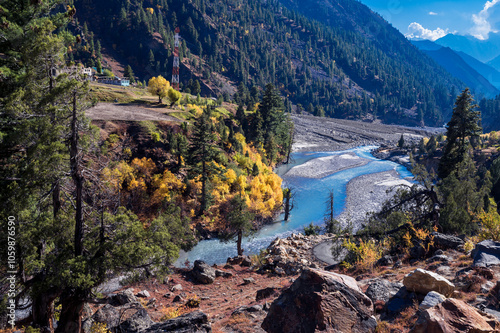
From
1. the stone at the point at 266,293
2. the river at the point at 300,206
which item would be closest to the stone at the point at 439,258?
the stone at the point at 266,293

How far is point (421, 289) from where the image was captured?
9016mm

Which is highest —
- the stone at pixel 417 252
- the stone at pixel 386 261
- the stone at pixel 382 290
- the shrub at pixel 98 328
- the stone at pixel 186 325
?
the stone at pixel 382 290

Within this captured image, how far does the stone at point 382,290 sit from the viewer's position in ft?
31.0

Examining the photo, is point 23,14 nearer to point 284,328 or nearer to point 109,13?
point 284,328

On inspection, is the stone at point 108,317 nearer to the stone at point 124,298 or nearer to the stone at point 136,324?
the stone at point 136,324

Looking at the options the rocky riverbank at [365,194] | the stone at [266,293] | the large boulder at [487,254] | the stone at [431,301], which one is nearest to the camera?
the stone at [431,301]

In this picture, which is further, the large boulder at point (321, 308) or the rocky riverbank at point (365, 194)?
the rocky riverbank at point (365, 194)

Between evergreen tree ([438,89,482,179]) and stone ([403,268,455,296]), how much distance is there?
32179 millimetres

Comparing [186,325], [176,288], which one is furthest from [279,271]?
[186,325]

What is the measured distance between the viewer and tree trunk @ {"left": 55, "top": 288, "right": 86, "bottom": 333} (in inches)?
426

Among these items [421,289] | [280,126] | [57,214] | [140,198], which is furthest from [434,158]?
[57,214]

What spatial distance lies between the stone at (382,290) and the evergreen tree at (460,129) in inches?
1255

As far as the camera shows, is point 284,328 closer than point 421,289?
Yes

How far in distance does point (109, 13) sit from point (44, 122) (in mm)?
221578
